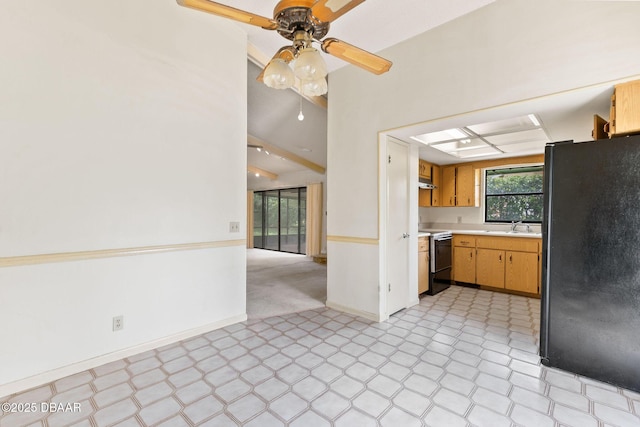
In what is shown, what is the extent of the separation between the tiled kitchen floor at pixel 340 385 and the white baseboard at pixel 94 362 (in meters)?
0.06

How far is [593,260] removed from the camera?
6.72ft

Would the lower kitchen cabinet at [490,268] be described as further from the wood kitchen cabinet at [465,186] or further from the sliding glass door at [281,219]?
the sliding glass door at [281,219]

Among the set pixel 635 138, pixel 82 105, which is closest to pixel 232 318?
pixel 82 105

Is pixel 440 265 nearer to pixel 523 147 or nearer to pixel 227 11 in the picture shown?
pixel 523 147

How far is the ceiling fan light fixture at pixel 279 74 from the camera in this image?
1742mm

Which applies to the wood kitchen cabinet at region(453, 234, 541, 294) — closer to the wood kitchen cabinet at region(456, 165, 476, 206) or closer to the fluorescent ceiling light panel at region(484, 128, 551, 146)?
the wood kitchen cabinet at region(456, 165, 476, 206)

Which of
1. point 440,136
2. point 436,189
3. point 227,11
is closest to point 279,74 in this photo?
point 227,11

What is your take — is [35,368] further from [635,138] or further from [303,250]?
[303,250]

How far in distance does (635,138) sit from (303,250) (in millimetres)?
7193

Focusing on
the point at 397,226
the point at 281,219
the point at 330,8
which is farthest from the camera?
the point at 281,219

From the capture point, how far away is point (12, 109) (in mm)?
1899

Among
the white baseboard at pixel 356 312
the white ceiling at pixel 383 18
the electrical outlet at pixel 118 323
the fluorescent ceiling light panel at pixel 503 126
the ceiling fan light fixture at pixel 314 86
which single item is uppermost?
the white ceiling at pixel 383 18

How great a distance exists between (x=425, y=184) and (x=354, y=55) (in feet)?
10.7

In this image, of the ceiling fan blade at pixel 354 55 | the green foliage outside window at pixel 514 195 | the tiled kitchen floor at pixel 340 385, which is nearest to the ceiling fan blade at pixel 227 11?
the ceiling fan blade at pixel 354 55
